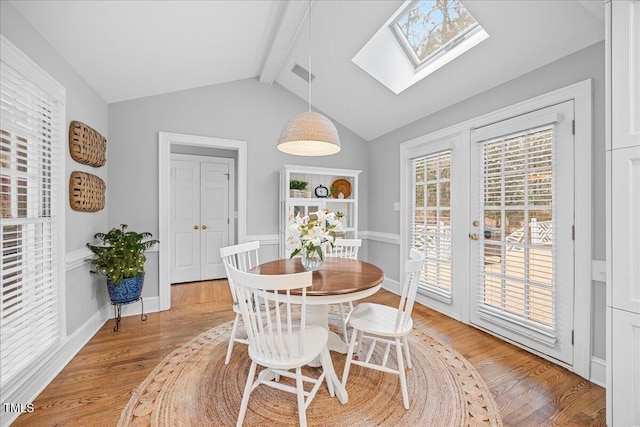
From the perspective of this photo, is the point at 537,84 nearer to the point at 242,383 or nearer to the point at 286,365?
the point at 286,365

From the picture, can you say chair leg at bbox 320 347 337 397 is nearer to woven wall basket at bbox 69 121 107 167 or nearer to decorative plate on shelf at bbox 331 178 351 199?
woven wall basket at bbox 69 121 107 167

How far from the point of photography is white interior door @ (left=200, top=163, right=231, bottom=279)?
4699 mm

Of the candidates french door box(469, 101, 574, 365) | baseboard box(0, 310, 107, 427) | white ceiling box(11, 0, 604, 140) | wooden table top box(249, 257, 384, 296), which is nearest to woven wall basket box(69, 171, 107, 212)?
white ceiling box(11, 0, 604, 140)

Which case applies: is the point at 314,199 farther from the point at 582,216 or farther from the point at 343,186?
the point at 582,216


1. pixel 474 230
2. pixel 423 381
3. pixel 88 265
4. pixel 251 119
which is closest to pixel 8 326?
pixel 88 265

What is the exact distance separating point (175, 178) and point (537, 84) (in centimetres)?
461

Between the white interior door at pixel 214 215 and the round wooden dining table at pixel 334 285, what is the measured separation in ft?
8.82

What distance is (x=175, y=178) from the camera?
176 inches

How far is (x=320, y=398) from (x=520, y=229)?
6.97 ft

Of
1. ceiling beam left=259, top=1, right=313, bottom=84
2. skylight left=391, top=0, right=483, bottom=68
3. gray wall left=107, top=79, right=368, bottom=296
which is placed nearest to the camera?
ceiling beam left=259, top=1, right=313, bottom=84

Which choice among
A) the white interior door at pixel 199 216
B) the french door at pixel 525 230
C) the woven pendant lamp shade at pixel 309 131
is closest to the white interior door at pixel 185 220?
the white interior door at pixel 199 216

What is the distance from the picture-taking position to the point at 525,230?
2428mm

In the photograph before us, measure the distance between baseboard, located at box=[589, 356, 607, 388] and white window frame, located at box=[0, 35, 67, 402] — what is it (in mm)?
3659
